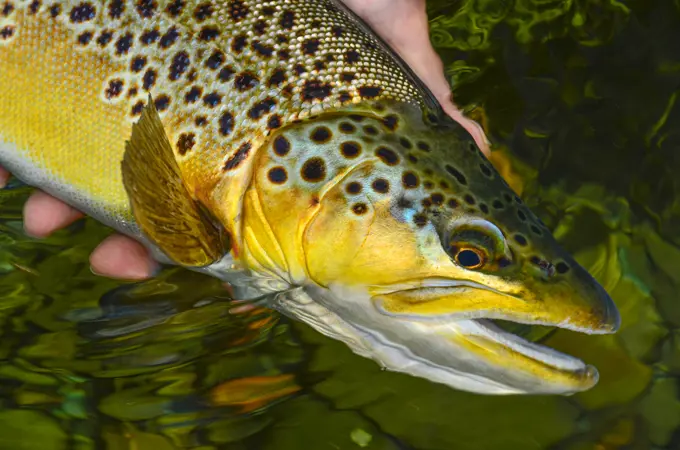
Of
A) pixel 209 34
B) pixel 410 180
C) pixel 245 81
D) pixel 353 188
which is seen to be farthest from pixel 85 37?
pixel 410 180

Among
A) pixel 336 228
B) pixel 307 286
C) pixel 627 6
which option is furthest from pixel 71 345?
pixel 627 6

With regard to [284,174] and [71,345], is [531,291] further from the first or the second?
[71,345]

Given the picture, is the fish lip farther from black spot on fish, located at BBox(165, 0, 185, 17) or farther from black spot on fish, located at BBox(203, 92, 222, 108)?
black spot on fish, located at BBox(165, 0, 185, 17)

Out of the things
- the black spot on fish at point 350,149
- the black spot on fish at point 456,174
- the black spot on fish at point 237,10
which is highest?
the black spot on fish at point 237,10

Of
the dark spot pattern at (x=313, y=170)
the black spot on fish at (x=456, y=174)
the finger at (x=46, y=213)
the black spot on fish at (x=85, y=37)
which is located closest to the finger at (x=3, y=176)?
the finger at (x=46, y=213)

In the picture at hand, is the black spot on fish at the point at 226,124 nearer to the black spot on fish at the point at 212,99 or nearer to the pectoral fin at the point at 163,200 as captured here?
the black spot on fish at the point at 212,99

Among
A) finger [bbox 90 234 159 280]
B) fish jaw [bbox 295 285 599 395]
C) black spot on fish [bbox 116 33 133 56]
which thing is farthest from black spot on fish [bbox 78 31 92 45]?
fish jaw [bbox 295 285 599 395]
